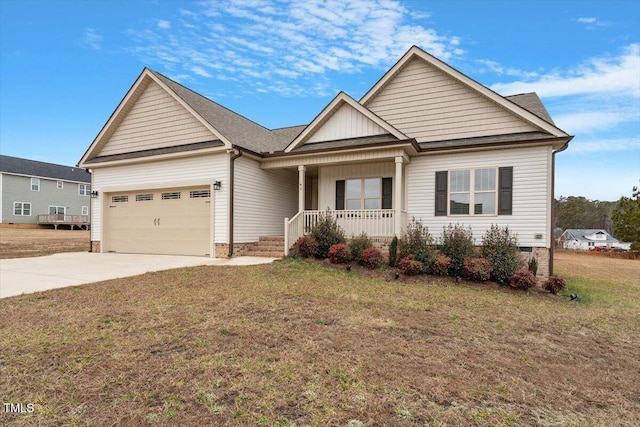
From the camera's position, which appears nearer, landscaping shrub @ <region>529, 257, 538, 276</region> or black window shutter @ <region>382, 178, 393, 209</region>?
landscaping shrub @ <region>529, 257, 538, 276</region>

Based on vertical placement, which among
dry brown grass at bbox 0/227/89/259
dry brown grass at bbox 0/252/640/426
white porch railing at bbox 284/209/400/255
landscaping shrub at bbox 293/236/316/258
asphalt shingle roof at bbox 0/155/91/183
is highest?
asphalt shingle roof at bbox 0/155/91/183

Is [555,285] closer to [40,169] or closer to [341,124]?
[341,124]

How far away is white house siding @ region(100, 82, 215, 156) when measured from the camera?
13.2 meters

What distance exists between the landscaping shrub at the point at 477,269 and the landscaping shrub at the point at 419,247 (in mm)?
882

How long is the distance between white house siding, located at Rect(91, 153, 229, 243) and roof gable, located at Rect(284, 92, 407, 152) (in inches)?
111

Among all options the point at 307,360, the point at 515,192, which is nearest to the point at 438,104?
the point at 515,192

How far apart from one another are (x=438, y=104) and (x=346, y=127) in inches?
134

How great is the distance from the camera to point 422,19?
12.5 meters

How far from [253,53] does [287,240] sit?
9.13 m

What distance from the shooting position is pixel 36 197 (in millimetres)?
37750

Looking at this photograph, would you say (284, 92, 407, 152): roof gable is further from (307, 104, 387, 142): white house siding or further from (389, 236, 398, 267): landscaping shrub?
(389, 236, 398, 267): landscaping shrub

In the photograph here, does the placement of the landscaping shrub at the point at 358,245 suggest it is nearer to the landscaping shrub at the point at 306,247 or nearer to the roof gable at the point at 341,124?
the landscaping shrub at the point at 306,247

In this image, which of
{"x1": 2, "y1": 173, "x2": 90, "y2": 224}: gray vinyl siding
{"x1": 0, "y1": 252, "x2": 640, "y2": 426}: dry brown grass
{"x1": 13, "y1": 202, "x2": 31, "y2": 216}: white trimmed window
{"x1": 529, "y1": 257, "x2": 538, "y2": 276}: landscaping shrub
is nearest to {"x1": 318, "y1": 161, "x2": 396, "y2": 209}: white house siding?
{"x1": 529, "y1": 257, "x2": 538, "y2": 276}: landscaping shrub

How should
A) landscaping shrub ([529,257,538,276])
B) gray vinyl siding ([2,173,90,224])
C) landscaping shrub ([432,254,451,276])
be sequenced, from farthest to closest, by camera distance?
gray vinyl siding ([2,173,90,224]), landscaping shrub ([529,257,538,276]), landscaping shrub ([432,254,451,276])
